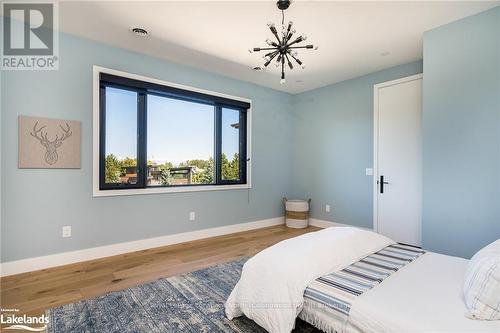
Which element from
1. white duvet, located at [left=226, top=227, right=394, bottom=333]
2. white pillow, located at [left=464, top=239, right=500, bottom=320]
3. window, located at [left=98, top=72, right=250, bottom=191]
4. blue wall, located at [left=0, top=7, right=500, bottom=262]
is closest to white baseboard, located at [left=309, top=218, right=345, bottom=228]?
blue wall, located at [left=0, top=7, right=500, bottom=262]

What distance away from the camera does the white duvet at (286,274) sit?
5.12 ft

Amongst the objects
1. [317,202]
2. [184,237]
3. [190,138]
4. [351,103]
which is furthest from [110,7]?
[317,202]

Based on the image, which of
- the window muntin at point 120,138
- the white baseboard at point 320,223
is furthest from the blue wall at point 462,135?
the window muntin at point 120,138

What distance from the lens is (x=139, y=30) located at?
2934mm

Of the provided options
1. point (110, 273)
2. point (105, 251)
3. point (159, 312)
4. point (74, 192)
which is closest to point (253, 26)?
point (74, 192)

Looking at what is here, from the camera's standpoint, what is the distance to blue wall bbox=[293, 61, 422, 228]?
168 inches

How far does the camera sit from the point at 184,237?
3916mm

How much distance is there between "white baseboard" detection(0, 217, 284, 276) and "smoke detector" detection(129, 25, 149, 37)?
2629 millimetres

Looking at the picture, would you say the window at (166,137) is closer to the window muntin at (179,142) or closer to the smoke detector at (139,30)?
the window muntin at (179,142)

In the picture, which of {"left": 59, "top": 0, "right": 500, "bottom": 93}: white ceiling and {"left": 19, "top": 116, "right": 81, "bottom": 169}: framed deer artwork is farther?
{"left": 19, "top": 116, "right": 81, "bottom": 169}: framed deer artwork

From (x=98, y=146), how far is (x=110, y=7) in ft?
5.13

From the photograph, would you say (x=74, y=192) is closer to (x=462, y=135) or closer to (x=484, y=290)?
(x=484, y=290)

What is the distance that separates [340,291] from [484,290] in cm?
67

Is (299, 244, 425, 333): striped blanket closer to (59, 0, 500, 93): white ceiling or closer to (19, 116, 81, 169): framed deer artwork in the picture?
(59, 0, 500, 93): white ceiling
